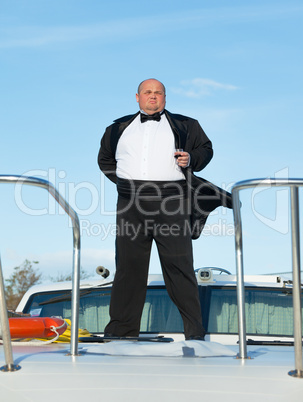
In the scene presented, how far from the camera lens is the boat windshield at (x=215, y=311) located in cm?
565

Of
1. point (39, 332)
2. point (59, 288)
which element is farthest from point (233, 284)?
point (39, 332)

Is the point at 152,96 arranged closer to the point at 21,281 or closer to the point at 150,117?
the point at 150,117

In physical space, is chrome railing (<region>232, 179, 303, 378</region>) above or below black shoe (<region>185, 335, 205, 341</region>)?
above

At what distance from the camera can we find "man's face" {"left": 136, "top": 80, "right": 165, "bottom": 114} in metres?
4.51

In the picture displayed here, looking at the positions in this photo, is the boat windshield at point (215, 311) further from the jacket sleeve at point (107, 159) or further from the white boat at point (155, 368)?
the jacket sleeve at point (107, 159)

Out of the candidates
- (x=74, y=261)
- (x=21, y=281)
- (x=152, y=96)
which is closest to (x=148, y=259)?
(x=74, y=261)

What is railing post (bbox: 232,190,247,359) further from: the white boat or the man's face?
the man's face

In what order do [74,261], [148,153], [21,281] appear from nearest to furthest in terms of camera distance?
1. [74,261]
2. [148,153]
3. [21,281]

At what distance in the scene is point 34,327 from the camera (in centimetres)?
427

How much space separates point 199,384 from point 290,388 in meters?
0.37

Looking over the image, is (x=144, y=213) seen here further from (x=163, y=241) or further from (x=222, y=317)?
(x=222, y=317)

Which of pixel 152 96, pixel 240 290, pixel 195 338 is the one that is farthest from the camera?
pixel 152 96

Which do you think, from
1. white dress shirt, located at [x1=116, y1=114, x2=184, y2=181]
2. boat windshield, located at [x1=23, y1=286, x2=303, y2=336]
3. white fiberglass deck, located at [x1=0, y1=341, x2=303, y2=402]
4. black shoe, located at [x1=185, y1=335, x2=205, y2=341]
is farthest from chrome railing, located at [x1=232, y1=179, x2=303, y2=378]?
boat windshield, located at [x1=23, y1=286, x2=303, y2=336]

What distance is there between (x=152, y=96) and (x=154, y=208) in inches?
30.2
